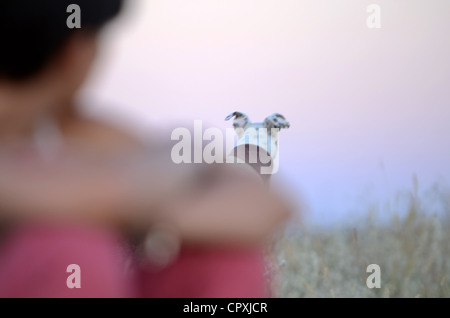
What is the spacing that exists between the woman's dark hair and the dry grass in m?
1.46

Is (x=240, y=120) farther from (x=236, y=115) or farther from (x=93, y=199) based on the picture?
(x=93, y=199)

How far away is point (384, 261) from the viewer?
6.53 feet

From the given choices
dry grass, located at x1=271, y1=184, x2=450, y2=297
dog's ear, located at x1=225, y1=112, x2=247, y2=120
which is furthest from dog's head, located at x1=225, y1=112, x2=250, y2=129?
dry grass, located at x1=271, y1=184, x2=450, y2=297

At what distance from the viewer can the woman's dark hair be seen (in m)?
0.42

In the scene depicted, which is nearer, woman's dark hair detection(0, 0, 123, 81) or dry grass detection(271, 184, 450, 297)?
woman's dark hair detection(0, 0, 123, 81)

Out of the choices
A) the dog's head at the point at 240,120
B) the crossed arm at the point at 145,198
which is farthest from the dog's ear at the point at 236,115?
the crossed arm at the point at 145,198

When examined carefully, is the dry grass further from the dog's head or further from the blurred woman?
the blurred woman

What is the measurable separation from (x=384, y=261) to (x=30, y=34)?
1.80 m

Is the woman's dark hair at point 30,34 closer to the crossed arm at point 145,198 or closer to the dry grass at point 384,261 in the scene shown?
the crossed arm at point 145,198

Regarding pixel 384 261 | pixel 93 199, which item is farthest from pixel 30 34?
pixel 384 261

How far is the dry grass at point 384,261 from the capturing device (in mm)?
1875

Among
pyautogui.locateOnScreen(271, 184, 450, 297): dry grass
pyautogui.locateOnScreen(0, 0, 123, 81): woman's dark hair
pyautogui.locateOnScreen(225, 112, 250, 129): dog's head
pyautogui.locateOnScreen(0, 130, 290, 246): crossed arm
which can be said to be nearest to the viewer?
pyautogui.locateOnScreen(0, 130, 290, 246): crossed arm

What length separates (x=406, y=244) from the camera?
197cm
